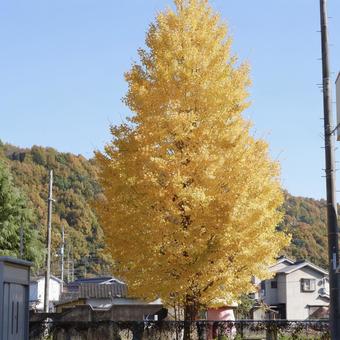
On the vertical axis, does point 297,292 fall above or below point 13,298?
above

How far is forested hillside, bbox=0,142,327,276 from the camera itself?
103 meters

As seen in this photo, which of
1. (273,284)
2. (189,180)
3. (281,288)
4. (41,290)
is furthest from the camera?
(41,290)

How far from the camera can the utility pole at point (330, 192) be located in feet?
57.2

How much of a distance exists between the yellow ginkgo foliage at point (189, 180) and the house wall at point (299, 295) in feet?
168

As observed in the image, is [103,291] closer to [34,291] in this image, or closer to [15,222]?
[15,222]

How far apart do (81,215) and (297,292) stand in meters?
44.5

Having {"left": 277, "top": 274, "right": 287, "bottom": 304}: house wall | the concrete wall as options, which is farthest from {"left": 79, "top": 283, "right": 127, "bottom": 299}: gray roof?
the concrete wall

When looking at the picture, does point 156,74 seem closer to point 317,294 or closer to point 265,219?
point 265,219

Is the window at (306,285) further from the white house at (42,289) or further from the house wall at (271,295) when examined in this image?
the white house at (42,289)

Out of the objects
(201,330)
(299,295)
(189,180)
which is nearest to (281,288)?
(299,295)

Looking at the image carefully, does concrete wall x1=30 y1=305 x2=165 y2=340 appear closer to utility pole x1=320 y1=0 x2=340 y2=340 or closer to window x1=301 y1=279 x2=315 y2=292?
utility pole x1=320 y1=0 x2=340 y2=340

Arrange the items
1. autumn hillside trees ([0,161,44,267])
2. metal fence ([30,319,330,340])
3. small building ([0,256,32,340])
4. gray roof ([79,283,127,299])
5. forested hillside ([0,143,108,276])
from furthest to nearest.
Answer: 1. forested hillside ([0,143,108,276])
2. gray roof ([79,283,127,299])
3. autumn hillside trees ([0,161,44,267])
4. metal fence ([30,319,330,340])
5. small building ([0,256,32,340])

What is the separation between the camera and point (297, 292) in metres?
72.4

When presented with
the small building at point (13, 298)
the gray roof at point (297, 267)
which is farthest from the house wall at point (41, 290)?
the small building at point (13, 298)
